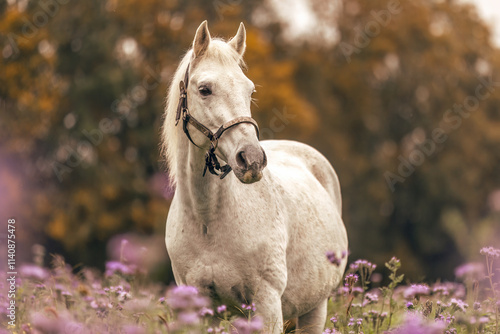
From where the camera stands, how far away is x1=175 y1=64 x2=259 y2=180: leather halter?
4.38m

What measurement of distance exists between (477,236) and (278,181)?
1.65 m

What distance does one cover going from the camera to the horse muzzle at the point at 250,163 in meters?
4.14

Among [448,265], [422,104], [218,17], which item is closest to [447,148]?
[422,104]

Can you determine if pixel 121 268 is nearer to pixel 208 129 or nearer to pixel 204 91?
pixel 208 129

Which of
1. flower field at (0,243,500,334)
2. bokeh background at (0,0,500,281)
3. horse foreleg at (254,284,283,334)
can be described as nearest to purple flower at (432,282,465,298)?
flower field at (0,243,500,334)

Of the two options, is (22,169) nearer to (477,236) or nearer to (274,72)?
(274,72)

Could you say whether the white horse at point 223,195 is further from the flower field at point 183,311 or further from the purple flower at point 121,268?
the purple flower at point 121,268

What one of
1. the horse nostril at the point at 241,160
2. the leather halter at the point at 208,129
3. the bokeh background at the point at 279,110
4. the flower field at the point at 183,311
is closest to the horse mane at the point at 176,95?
the leather halter at the point at 208,129

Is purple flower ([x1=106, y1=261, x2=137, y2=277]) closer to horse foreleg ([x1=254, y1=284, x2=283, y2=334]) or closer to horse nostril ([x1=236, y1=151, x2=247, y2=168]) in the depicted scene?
horse foreleg ([x1=254, y1=284, x2=283, y2=334])

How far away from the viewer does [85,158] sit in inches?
790

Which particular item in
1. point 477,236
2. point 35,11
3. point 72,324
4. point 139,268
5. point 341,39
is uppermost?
point 341,39

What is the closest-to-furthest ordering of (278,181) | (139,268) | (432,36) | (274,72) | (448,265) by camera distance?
1. (278,181)
2. (139,268)
3. (274,72)
4. (448,265)
5. (432,36)

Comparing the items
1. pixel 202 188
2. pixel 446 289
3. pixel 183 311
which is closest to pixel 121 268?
pixel 202 188

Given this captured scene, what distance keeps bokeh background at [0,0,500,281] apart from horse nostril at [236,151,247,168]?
10.8 m
